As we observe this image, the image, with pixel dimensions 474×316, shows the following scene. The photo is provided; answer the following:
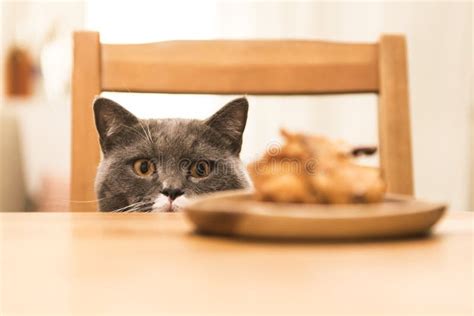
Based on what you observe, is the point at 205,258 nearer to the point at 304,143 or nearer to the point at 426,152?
the point at 304,143

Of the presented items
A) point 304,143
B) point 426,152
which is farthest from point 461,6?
point 304,143

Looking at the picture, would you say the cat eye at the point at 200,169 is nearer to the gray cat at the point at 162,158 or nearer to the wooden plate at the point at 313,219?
the gray cat at the point at 162,158

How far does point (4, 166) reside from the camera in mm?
2279

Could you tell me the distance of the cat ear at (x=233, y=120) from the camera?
3.69 feet

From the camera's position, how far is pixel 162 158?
1.09 m

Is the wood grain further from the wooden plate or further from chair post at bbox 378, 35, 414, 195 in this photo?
the wooden plate

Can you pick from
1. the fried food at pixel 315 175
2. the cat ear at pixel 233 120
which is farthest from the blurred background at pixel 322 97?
the fried food at pixel 315 175

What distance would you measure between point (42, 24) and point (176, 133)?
65.5 inches

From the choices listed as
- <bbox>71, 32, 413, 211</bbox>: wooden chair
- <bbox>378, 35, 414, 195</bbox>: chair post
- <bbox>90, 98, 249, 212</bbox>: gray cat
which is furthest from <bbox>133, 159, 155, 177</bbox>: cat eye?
<bbox>378, 35, 414, 195</bbox>: chair post

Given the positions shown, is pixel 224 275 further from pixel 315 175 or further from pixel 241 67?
pixel 241 67

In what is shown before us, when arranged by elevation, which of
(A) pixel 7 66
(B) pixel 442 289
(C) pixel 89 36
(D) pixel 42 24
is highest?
(D) pixel 42 24

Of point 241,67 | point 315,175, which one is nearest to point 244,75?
point 241,67

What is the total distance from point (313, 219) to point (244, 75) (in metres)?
0.64

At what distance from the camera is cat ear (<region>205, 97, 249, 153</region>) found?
3.69 ft
